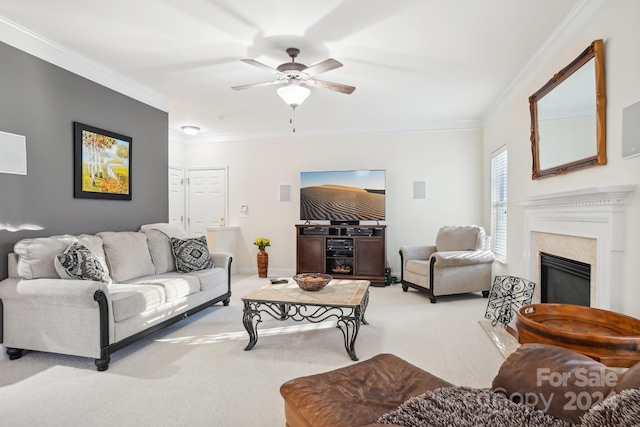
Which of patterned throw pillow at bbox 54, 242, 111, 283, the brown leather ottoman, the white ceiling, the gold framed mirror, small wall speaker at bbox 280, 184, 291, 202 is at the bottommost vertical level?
the brown leather ottoman

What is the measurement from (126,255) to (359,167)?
387 cm

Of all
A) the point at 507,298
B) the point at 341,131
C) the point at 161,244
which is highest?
the point at 341,131

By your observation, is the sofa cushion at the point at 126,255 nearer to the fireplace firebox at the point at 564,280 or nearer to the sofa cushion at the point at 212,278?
the sofa cushion at the point at 212,278

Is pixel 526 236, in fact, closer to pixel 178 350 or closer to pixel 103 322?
pixel 178 350

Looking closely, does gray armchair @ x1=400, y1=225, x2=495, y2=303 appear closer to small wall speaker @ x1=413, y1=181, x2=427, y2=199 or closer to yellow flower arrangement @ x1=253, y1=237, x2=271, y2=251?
small wall speaker @ x1=413, y1=181, x2=427, y2=199

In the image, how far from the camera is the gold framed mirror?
7.77 feet

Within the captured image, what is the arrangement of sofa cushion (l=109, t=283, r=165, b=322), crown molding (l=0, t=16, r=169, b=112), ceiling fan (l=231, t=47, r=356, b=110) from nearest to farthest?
sofa cushion (l=109, t=283, r=165, b=322) < crown molding (l=0, t=16, r=169, b=112) < ceiling fan (l=231, t=47, r=356, b=110)

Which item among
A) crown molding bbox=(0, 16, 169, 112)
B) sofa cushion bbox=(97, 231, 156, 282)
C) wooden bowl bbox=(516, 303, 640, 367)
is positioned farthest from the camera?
sofa cushion bbox=(97, 231, 156, 282)

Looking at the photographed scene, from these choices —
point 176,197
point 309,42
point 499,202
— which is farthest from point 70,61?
point 499,202

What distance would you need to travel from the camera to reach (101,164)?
383 centimetres

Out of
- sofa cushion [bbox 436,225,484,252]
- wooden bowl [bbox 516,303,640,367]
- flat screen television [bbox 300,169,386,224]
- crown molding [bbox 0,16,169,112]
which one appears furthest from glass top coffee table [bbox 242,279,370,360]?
crown molding [bbox 0,16,169,112]

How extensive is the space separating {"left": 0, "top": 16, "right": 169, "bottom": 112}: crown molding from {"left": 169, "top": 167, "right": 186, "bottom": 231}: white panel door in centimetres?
220

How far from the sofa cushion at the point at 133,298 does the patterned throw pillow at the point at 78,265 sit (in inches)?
8.0

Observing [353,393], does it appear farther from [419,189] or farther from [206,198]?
[206,198]
